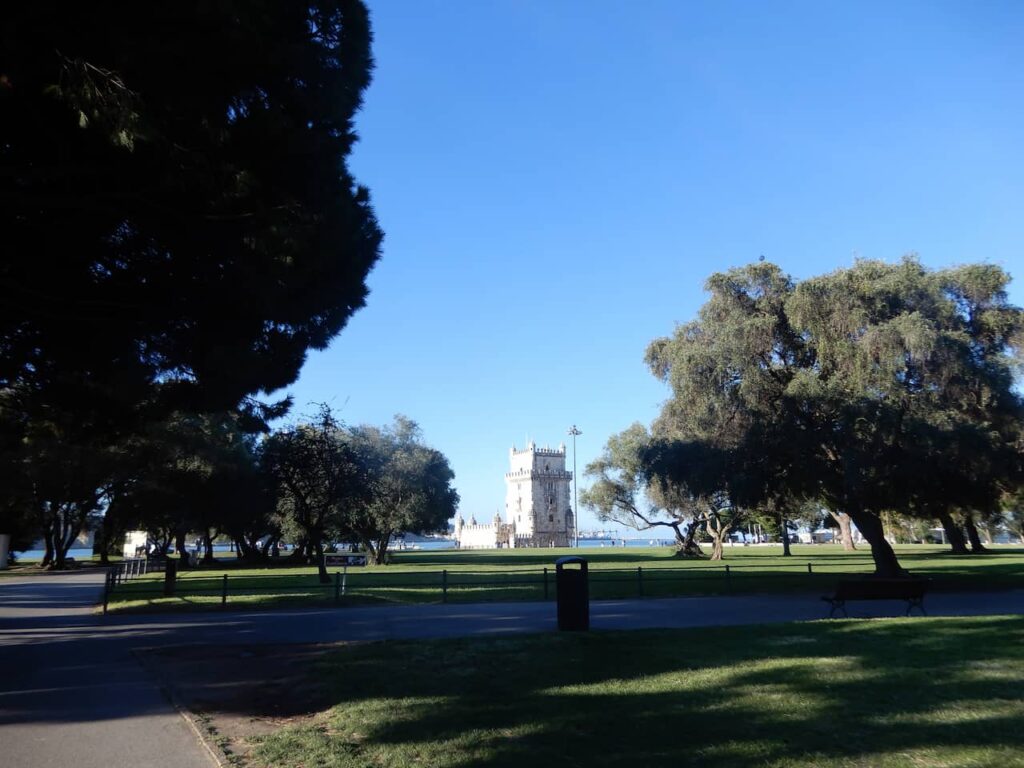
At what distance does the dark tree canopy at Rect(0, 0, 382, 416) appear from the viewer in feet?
25.7

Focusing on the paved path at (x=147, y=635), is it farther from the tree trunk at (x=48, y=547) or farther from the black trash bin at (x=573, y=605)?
the tree trunk at (x=48, y=547)

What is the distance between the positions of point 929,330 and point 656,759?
20.0 m

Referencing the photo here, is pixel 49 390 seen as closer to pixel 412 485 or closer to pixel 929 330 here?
pixel 929 330

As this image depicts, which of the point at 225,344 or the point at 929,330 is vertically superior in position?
the point at 929,330

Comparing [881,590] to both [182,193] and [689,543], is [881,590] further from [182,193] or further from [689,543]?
[689,543]

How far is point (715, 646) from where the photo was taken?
1172cm

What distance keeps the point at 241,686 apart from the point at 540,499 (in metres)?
130

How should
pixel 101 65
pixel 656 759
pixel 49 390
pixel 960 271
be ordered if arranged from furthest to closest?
pixel 960 271, pixel 49 390, pixel 101 65, pixel 656 759

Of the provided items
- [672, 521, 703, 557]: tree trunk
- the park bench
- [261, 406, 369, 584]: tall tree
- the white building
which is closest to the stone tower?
the white building

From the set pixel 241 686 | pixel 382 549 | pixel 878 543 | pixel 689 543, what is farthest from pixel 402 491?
pixel 241 686

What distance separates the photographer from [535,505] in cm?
13725

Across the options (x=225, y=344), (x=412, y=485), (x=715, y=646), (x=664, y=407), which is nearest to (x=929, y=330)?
(x=664, y=407)

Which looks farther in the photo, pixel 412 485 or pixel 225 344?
pixel 412 485

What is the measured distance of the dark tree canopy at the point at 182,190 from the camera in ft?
25.7
